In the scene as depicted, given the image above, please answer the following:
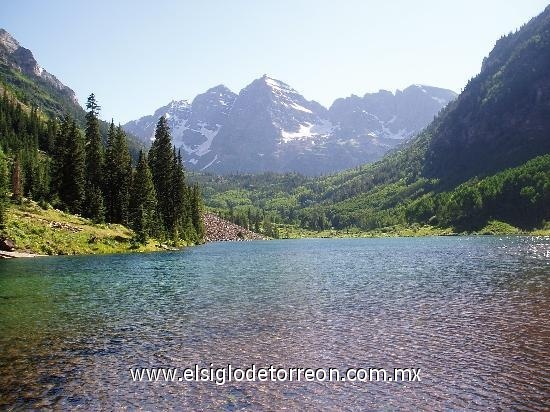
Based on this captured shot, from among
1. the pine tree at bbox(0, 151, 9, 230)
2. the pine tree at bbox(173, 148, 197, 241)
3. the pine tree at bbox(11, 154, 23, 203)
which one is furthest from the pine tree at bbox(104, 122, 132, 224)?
the pine tree at bbox(0, 151, 9, 230)

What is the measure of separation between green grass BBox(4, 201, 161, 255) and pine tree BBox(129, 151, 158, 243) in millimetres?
3266

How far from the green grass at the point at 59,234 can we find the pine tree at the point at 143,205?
129 inches

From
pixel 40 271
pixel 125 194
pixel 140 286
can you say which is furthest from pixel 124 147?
pixel 140 286

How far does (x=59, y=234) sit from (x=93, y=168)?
32745mm

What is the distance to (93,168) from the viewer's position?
123750 millimetres

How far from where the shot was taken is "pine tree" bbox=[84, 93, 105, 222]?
11331 centimetres

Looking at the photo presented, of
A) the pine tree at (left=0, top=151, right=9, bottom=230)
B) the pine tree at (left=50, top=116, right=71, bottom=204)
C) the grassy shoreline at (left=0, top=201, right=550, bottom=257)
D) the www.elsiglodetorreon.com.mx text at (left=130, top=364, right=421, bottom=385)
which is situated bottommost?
the www.elsiglodetorreon.com.mx text at (left=130, top=364, right=421, bottom=385)

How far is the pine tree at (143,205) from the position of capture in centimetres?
11188

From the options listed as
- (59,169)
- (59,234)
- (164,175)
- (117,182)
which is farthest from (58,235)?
(164,175)

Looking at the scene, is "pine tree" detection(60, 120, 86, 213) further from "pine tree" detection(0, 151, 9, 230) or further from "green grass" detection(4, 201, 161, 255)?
"pine tree" detection(0, 151, 9, 230)

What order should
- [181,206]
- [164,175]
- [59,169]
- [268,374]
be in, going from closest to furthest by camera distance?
[268,374] < [59,169] < [164,175] < [181,206]

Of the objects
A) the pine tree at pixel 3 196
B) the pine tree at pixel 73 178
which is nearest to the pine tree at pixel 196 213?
the pine tree at pixel 73 178

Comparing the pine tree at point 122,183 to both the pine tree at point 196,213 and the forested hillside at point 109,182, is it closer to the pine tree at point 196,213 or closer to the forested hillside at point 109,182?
the forested hillside at point 109,182

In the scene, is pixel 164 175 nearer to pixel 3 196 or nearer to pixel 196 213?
pixel 196 213
